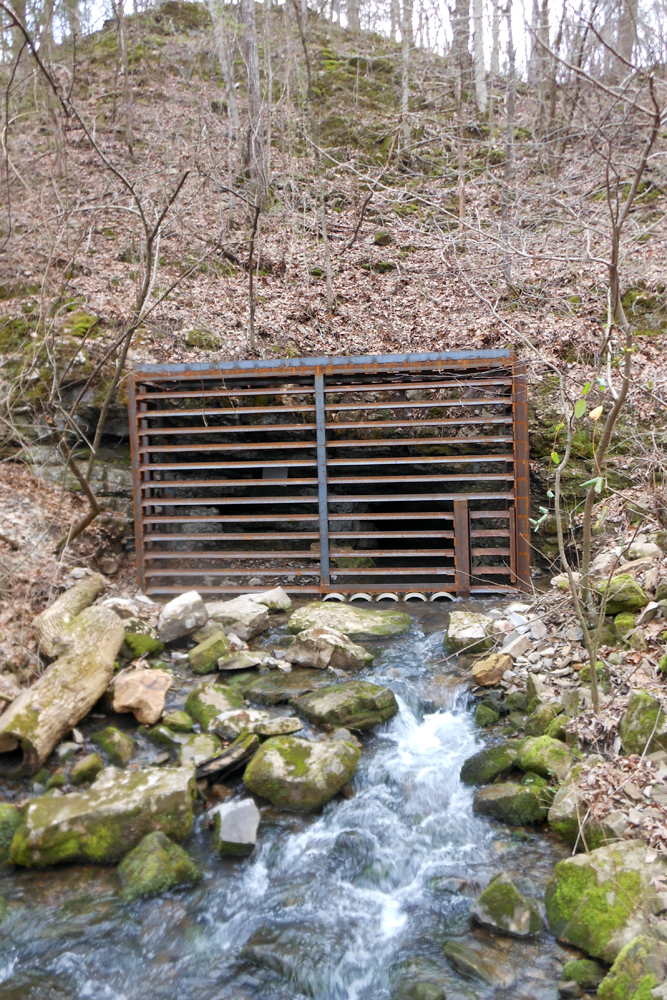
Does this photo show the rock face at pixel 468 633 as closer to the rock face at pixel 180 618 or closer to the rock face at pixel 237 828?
the rock face at pixel 180 618

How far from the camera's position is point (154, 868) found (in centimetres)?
396

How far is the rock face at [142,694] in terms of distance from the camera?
5531 mm

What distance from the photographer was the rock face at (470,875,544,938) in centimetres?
348

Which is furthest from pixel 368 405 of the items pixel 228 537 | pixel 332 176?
pixel 332 176

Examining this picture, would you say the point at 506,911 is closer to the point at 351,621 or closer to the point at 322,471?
the point at 351,621

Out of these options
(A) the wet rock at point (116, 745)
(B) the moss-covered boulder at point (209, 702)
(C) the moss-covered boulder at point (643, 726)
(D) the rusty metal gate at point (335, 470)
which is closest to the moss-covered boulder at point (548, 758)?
(C) the moss-covered boulder at point (643, 726)

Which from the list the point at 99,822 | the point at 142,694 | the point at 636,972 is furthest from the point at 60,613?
the point at 636,972

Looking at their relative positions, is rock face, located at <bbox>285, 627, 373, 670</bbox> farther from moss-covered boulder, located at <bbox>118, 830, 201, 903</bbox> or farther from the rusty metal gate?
moss-covered boulder, located at <bbox>118, 830, 201, 903</bbox>

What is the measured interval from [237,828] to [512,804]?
1923mm

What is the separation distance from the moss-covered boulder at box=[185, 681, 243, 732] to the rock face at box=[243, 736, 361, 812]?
0.81 m

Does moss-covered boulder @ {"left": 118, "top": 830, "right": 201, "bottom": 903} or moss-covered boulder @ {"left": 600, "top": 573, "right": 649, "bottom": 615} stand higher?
moss-covered boulder @ {"left": 600, "top": 573, "right": 649, "bottom": 615}

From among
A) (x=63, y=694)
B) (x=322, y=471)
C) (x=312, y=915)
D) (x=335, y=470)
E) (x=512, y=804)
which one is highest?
(x=322, y=471)

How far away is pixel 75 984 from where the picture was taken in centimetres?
343

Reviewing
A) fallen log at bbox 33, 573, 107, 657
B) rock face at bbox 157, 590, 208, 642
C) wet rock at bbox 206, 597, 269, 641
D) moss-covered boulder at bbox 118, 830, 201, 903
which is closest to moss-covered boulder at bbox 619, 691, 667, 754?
moss-covered boulder at bbox 118, 830, 201, 903
